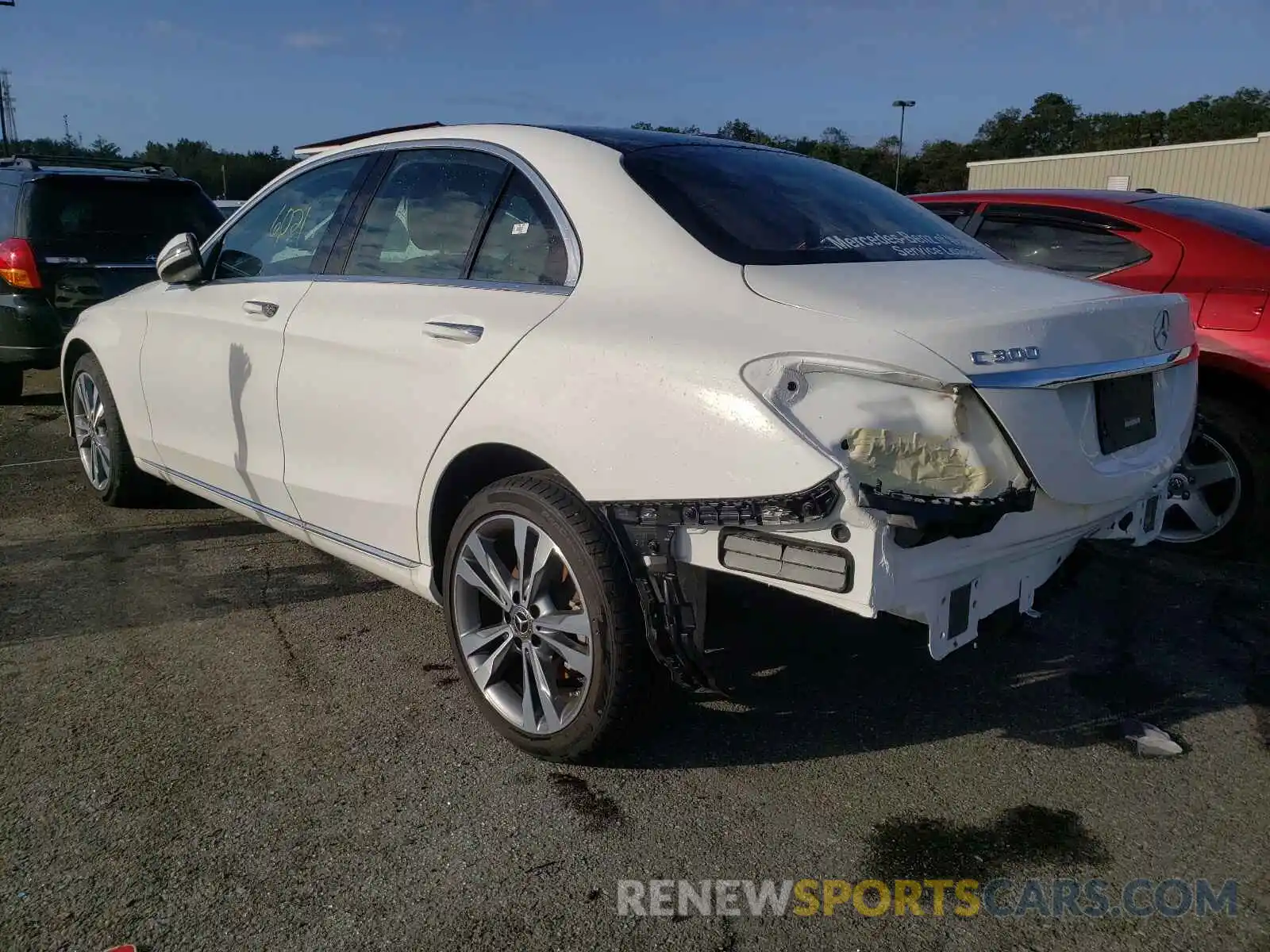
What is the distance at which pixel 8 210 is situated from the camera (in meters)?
7.34

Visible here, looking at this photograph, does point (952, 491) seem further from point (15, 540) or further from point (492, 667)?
point (15, 540)

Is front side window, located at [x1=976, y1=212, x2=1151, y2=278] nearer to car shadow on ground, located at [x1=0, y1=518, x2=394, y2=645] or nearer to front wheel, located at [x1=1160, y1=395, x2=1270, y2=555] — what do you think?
front wheel, located at [x1=1160, y1=395, x2=1270, y2=555]

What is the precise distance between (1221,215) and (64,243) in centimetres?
708

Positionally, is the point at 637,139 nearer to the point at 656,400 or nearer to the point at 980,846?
the point at 656,400

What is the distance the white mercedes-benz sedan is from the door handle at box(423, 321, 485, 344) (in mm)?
16

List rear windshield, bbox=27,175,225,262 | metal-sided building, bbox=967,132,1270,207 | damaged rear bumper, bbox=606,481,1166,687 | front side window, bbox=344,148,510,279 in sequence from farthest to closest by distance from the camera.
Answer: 1. metal-sided building, bbox=967,132,1270,207
2. rear windshield, bbox=27,175,225,262
3. front side window, bbox=344,148,510,279
4. damaged rear bumper, bbox=606,481,1166,687

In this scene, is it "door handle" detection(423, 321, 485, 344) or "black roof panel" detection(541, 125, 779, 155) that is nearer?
"door handle" detection(423, 321, 485, 344)

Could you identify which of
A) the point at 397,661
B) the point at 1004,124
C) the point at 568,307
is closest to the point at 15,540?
the point at 397,661

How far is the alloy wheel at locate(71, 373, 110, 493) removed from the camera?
529 centimetres

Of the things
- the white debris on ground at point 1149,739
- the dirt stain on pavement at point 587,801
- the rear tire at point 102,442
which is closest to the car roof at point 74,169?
the rear tire at point 102,442

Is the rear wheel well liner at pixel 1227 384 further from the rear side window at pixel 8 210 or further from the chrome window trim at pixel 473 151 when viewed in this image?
the rear side window at pixel 8 210

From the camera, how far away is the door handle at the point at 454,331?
2.99m

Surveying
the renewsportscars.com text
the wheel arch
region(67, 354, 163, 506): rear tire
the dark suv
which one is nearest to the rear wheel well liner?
the renewsportscars.com text

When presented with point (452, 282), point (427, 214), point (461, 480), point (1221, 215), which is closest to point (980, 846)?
point (461, 480)
